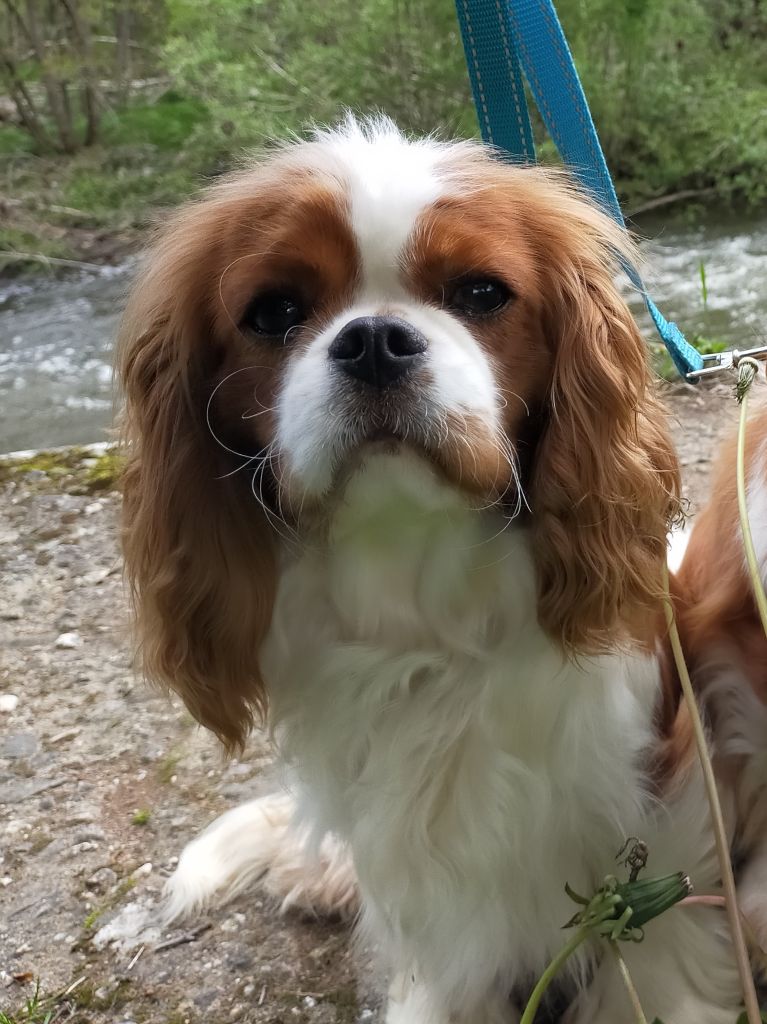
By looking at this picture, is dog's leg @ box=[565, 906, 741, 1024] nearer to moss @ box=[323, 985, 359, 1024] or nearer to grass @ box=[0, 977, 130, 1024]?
moss @ box=[323, 985, 359, 1024]

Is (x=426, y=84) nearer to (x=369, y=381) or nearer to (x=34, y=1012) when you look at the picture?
(x=369, y=381)

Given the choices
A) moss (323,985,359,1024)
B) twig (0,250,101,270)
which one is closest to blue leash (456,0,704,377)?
moss (323,985,359,1024)

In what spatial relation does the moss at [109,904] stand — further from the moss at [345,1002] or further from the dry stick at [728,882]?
the dry stick at [728,882]

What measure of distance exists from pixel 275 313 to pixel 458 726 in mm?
689

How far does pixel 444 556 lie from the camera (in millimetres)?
1457

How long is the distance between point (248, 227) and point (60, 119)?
11461mm

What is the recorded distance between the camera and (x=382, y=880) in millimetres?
1600

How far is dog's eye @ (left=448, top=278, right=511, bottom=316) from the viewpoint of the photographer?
136 cm

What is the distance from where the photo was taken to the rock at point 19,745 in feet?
7.72

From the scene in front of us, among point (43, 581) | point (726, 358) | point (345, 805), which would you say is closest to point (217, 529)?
point (345, 805)

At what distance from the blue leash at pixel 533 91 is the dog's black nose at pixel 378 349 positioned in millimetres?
585

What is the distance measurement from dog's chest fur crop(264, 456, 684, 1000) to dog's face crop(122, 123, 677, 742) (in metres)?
0.07

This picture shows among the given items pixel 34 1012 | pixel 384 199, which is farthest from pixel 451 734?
pixel 34 1012

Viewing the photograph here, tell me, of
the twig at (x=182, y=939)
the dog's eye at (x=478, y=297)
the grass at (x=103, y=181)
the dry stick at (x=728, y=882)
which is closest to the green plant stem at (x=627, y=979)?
the dry stick at (x=728, y=882)
